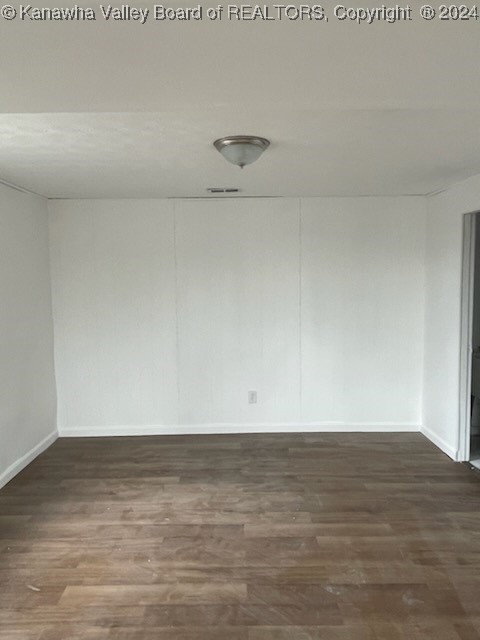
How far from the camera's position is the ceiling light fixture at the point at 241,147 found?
2283 mm

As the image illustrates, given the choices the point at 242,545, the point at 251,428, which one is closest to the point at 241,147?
the point at 242,545

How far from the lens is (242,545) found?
257cm

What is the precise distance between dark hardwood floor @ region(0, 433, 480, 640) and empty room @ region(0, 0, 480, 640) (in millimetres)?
16

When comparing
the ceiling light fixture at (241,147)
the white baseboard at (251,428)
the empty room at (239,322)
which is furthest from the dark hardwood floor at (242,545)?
the ceiling light fixture at (241,147)

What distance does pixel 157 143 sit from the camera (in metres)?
2.41

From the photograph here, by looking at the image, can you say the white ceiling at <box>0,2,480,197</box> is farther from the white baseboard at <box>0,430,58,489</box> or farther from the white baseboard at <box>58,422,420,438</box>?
the white baseboard at <box>58,422,420,438</box>

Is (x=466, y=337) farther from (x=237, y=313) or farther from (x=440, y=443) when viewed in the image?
(x=237, y=313)

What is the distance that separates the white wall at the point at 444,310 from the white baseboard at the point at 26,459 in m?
3.32

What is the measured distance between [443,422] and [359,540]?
1682 mm

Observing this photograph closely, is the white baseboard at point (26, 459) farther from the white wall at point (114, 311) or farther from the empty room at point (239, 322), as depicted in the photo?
the white wall at point (114, 311)

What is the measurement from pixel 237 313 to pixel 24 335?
69.3 inches

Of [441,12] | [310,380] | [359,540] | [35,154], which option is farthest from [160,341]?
[441,12]

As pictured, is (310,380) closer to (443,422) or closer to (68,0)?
(443,422)

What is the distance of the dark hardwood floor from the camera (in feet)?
6.65
